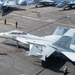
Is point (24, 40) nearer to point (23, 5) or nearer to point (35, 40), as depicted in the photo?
point (35, 40)

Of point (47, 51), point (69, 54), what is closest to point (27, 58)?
point (47, 51)

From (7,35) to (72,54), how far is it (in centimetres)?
1282

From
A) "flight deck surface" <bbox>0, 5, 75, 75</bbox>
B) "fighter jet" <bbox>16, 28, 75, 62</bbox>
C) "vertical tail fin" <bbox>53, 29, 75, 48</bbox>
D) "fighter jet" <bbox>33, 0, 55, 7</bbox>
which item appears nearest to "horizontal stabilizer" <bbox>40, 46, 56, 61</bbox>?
"fighter jet" <bbox>16, 28, 75, 62</bbox>

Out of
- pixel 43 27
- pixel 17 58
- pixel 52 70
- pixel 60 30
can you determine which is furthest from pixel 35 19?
pixel 52 70

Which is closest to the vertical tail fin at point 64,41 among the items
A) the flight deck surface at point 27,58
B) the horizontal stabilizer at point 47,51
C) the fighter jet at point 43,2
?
the horizontal stabilizer at point 47,51

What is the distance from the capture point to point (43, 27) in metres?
44.7

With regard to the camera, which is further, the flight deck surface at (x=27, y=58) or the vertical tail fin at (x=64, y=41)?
the vertical tail fin at (x=64, y=41)

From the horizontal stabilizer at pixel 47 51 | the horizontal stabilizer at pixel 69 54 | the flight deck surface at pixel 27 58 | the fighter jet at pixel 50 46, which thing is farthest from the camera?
the fighter jet at pixel 50 46

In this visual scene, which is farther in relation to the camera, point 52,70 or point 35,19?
point 35,19

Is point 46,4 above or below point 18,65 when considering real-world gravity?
above

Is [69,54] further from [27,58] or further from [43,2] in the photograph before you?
[43,2]

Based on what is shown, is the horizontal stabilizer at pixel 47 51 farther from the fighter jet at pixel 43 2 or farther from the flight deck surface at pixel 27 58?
the fighter jet at pixel 43 2

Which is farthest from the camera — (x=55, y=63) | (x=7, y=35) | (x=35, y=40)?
(x=7, y=35)

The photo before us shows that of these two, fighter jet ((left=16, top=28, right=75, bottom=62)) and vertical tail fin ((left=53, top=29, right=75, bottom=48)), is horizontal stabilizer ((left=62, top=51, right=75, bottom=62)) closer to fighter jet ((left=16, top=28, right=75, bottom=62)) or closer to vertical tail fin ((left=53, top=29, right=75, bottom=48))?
fighter jet ((left=16, top=28, right=75, bottom=62))
